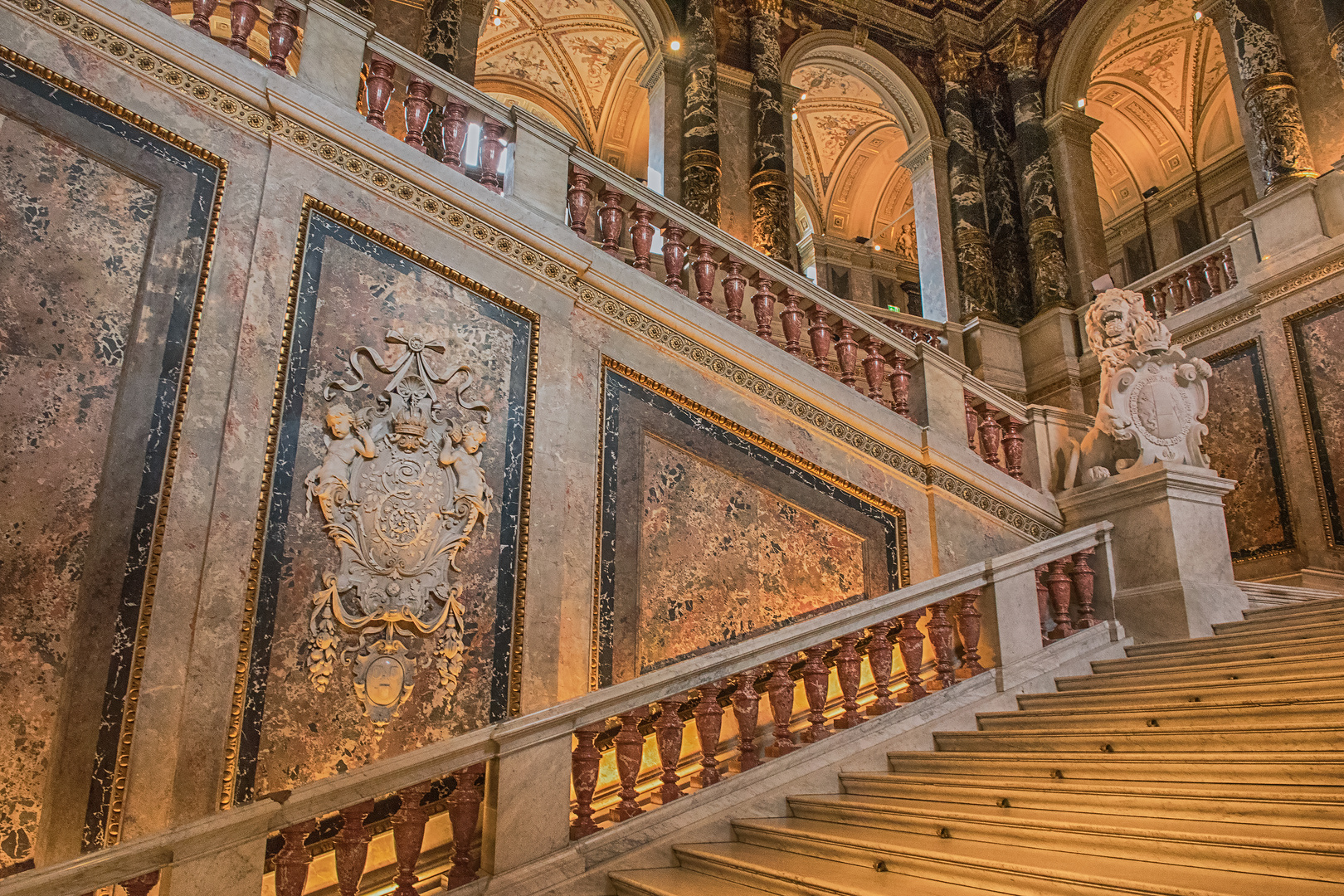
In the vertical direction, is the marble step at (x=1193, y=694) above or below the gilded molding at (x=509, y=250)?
below

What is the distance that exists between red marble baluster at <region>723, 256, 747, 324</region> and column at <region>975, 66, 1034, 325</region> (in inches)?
255

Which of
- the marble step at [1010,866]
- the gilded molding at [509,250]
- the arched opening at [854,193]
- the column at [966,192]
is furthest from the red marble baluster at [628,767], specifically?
the arched opening at [854,193]

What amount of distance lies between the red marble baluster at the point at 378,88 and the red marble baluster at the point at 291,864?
3.57 m

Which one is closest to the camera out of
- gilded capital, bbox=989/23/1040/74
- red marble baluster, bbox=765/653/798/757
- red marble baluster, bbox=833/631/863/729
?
red marble baluster, bbox=765/653/798/757

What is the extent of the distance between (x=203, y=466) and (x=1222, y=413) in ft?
30.1

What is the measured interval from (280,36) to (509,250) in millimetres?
1549

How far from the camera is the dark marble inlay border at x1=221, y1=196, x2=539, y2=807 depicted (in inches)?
155

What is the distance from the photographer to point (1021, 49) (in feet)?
40.4

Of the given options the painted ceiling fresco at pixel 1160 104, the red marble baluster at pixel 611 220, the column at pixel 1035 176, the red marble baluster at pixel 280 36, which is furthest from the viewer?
the painted ceiling fresco at pixel 1160 104

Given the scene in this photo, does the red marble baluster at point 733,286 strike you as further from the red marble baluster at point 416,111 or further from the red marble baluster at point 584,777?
the red marble baluster at point 584,777

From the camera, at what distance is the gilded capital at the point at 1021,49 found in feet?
40.3

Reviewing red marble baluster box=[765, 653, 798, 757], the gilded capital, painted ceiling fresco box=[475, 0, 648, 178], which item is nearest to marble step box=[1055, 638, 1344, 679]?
red marble baluster box=[765, 653, 798, 757]

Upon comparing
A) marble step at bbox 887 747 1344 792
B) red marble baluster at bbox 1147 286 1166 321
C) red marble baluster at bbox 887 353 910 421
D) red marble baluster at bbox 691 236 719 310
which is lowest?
marble step at bbox 887 747 1344 792

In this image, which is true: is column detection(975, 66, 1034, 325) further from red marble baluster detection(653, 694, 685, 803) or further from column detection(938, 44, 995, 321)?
red marble baluster detection(653, 694, 685, 803)
